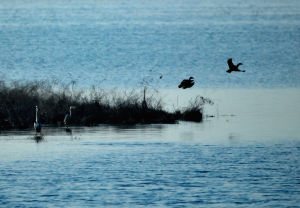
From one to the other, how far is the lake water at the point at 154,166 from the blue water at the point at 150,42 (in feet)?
68.4

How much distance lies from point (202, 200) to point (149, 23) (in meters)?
79.0

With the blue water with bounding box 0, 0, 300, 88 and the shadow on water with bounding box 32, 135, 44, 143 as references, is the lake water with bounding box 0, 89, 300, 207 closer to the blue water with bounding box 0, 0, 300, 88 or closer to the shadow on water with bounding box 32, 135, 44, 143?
the shadow on water with bounding box 32, 135, 44, 143

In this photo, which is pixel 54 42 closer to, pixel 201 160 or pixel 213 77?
pixel 213 77

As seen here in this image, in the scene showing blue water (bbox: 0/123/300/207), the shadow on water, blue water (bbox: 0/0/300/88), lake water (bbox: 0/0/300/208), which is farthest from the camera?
blue water (bbox: 0/0/300/88)

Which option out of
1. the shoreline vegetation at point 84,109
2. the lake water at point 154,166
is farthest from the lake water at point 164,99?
the shoreline vegetation at point 84,109

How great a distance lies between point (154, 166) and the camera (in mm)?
21906

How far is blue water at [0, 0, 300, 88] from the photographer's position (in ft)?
208

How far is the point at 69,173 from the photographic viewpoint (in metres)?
20.8

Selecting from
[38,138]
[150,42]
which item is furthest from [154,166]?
[150,42]

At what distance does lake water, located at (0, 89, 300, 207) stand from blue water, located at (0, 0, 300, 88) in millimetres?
20847

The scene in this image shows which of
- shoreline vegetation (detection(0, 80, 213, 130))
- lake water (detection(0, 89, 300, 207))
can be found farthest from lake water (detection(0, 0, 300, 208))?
shoreline vegetation (detection(0, 80, 213, 130))

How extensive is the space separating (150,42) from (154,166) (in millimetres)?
61083

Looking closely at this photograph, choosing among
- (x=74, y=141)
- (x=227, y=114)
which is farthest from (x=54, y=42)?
(x=74, y=141)

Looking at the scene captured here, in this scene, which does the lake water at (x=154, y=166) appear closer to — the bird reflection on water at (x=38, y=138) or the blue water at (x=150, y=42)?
the bird reflection on water at (x=38, y=138)
